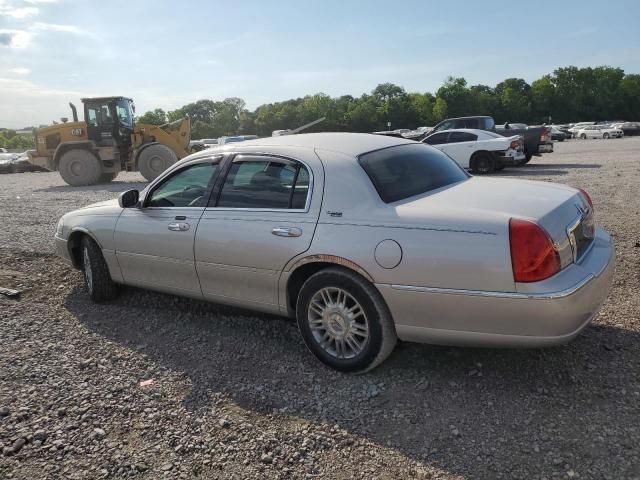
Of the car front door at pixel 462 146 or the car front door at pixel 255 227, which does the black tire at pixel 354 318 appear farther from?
the car front door at pixel 462 146

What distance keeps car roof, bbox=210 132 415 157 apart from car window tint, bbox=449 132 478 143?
1254 cm

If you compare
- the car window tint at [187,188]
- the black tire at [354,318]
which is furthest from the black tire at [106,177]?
the black tire at [354,318]

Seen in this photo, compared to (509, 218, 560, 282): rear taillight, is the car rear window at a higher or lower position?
higher

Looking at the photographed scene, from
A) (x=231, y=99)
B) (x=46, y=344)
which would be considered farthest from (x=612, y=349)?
(x=231, y=99)

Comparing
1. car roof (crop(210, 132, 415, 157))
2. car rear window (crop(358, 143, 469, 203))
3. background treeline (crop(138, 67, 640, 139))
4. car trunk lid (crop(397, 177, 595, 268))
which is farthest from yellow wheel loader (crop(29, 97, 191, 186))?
background treeline (crop(138, 67, 640, 139))

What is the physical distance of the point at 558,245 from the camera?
10.1 ft

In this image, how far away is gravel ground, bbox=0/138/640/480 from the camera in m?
2.77

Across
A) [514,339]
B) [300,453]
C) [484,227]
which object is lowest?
[300,453]

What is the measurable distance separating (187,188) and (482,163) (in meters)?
13.1

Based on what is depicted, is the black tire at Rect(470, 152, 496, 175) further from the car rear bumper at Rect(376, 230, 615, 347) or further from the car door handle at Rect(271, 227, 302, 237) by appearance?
the car door handle at Rect(271, 227, 302, 237)

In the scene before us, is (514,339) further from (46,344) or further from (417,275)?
(46,344)

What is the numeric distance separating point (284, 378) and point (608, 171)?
570 inches

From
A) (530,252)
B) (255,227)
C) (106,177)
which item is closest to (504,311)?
(530,252)

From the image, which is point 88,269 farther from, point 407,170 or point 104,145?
point 104,145
